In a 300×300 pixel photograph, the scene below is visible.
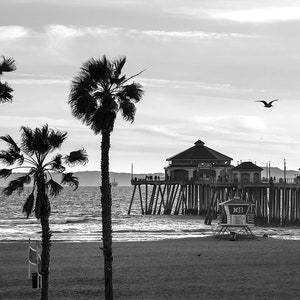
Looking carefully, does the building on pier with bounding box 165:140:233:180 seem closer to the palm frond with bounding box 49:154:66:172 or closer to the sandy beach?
the sandy beach

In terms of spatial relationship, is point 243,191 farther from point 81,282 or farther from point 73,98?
point 73,98

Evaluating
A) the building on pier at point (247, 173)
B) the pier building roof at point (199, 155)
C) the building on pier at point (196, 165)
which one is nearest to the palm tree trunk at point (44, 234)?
the building on pier at point (247, 173)

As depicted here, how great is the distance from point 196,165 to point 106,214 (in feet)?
251

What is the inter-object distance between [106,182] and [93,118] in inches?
86.4

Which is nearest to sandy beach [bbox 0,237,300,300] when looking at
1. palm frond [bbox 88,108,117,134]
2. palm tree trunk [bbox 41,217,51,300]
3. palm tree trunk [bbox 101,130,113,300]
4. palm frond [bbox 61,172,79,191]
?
palm tree trunk [bbox 41,217,51,300]

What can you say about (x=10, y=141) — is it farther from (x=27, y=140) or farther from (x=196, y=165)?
(x=196, y=165)

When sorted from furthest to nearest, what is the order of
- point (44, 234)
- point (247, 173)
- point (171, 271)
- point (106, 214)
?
1. point (247, 173)
2. point (171, 271)
3. point (44, 234)
4. point (106, 214)

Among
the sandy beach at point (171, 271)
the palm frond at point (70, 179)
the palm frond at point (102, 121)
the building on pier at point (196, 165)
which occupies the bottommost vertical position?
the sandy beach at point (171, 271)

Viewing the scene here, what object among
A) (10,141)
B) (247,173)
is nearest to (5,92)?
(10,141)

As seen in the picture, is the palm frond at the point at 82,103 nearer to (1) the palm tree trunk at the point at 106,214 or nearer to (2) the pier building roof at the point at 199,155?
(1) the palm tree trunk at the point at 106,214

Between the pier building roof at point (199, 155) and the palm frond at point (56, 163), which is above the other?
the pier building roof at point (199, 155)

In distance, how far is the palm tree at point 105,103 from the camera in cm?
2659

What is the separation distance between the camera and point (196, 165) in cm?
10256

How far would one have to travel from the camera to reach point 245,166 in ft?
295
